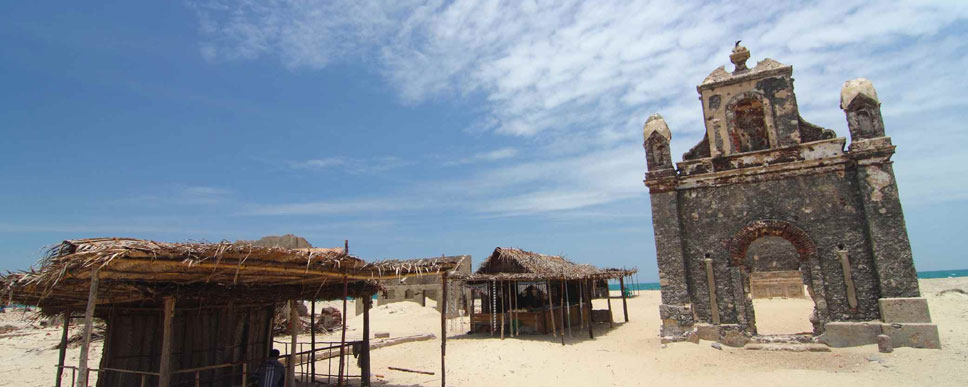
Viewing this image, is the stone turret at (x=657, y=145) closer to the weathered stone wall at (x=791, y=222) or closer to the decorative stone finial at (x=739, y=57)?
the weathered stone wall at (x=791, y=222)

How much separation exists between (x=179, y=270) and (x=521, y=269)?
13.0 meters

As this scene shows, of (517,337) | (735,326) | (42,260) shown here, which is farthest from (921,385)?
(42,260)

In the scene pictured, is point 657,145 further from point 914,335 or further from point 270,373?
point 270,373

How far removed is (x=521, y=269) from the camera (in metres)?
18.1

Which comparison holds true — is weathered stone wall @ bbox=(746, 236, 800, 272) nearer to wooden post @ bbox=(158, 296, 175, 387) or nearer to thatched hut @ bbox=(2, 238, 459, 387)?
thatched hut @ bbox=(2, 238, 459, 387)

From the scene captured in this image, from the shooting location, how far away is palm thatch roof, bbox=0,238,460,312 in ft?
18.1

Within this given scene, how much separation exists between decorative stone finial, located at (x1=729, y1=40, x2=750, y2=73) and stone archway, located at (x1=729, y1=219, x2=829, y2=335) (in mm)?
4563

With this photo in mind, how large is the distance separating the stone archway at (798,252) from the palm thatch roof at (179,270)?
8534 mm

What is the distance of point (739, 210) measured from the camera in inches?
535


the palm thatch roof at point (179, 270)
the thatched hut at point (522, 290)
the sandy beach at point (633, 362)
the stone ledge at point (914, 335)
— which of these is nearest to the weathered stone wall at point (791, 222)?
the stone ledge at point (914, 335)

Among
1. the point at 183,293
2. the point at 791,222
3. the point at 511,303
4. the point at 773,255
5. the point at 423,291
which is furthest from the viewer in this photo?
the point at 423,291

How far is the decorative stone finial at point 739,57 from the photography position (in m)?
14.5

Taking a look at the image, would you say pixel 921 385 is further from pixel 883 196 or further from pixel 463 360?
pixel 463 360

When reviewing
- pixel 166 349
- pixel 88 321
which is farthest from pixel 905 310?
pixel 88 321
